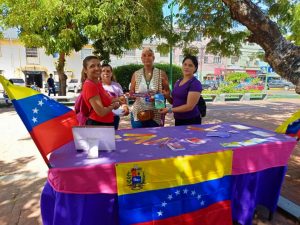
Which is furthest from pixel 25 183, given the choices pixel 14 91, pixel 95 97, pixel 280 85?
pixel 280 85

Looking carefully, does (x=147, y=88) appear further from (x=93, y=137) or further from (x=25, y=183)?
(x=25, y=183)

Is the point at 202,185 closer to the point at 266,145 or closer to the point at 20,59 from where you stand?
the point at 266,145

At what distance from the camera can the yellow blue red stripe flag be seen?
79.4 inches

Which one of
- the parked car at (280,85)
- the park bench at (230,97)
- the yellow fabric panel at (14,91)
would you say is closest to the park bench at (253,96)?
the park bench at (230,97)

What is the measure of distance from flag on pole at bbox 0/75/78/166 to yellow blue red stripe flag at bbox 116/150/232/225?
0.64 m

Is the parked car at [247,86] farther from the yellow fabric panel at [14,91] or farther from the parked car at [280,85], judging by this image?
the yellow fabric panel at [14,91]

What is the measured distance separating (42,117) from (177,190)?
4.00 feet

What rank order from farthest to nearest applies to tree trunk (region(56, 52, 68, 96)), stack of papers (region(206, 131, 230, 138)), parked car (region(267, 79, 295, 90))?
parked car (region(267, 79, 295, 90))
tree trunk (region(56, 52, 68, 96))
stack of papers (region(206, 131, 230, 138))

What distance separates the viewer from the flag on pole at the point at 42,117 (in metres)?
1.96

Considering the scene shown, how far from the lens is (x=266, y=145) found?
249 centimetres

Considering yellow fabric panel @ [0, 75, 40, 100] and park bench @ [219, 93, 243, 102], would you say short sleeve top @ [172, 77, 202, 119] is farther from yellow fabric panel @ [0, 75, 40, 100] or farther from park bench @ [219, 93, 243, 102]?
park bench @ [219, 93, 243, 102]

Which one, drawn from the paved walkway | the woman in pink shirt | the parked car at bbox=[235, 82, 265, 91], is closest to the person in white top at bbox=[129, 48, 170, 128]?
the woman in pink shirt

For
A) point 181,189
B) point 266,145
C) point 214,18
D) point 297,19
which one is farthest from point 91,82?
point 297,19

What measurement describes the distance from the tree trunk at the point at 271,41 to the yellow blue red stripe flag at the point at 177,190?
1.62m
